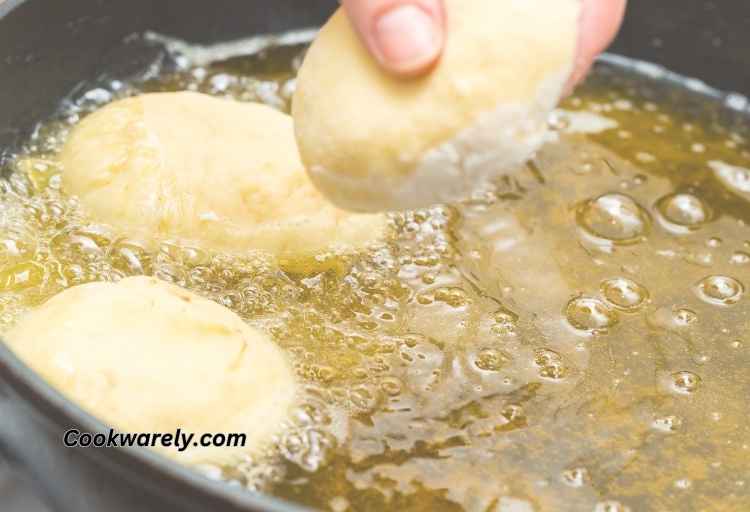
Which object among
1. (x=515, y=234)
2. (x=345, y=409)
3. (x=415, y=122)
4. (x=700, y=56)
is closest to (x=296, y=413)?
(x=345, y=409)

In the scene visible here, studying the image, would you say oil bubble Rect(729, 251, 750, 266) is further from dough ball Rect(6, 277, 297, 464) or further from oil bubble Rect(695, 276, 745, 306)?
dough ball Rect(6, 277, 297, 464)

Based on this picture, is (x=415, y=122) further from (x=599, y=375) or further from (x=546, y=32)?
(x=599, y=375)

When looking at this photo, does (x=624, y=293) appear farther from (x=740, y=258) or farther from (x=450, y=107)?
(x=450, y=107)

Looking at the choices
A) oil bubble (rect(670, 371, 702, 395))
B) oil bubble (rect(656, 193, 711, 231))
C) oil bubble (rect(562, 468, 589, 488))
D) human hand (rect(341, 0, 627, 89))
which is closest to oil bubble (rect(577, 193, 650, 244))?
oil bubble (rect(656, 193, 711, 231))

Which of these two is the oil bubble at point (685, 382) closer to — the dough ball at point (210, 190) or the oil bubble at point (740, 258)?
the oil bubble at point (740, 258)

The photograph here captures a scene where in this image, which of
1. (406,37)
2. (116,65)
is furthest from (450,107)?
(116,65)
